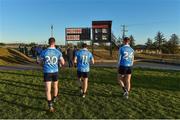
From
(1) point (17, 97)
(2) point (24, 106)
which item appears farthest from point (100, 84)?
(2) point (24, 106)

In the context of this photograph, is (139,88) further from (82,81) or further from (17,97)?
(17,97)

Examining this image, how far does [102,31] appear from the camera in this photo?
46781 millimetres

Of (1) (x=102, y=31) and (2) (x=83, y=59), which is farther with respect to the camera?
(1) (x=102, y=31)

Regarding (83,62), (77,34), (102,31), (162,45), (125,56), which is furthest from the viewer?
(162,45)

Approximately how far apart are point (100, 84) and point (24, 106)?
490 centimetres

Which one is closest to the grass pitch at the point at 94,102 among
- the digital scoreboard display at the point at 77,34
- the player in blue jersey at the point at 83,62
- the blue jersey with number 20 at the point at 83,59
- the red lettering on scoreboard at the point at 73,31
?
the player in blue jersey at the point at 83,62

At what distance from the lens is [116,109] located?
841 centimetres

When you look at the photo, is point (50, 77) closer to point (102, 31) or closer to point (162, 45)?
point (102, 31)

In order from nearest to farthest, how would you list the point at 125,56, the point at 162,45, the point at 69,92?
the point at 125,56 → the point at 69,92 → the point at 162,45

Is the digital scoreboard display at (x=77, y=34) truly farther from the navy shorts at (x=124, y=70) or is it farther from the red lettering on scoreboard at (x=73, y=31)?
the navy shorts at (x=124, y=70)

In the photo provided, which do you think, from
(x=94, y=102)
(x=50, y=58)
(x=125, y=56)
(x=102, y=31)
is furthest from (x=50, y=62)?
(x=102, y=31)

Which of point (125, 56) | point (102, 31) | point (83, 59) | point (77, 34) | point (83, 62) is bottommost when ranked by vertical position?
point (83, 62)

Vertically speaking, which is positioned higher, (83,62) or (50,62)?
(50,62)

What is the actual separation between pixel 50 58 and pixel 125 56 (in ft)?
9.31
